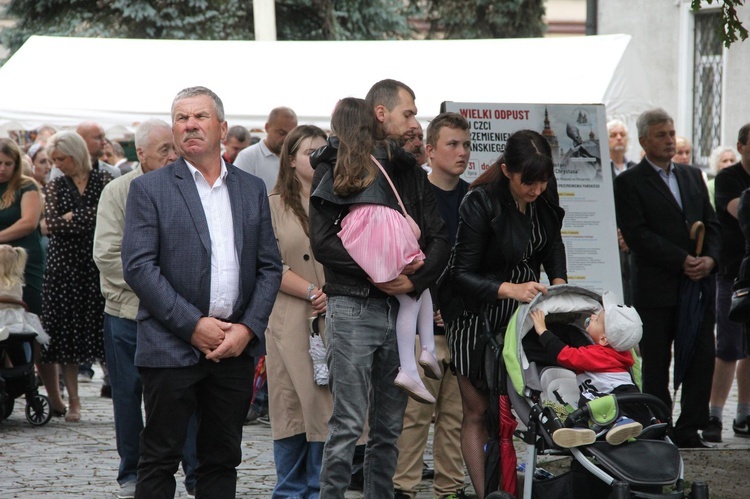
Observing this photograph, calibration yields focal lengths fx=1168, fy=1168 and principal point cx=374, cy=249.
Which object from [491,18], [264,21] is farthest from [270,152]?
[491,18]

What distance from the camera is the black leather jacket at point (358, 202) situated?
5.47 meters

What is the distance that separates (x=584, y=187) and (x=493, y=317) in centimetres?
218

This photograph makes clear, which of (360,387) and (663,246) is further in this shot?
(663,246)

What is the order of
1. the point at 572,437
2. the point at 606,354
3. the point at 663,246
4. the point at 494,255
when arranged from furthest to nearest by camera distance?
the point at 663,246, the point at 494,255, the point at 606,354, the point at 572,437

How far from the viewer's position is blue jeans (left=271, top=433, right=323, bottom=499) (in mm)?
6457

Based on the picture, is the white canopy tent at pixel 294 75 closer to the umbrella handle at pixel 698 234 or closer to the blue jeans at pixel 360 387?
the umbrella handle at pixel 698 234

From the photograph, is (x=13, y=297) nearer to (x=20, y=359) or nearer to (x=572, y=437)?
(x=20, y=359)

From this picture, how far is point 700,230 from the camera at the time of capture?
8.38 metres

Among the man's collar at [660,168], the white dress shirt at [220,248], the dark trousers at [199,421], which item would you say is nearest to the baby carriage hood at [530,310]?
the dark trousers at [199,421]

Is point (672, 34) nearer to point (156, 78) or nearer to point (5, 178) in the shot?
point (156, 78)

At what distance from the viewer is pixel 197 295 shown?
5.08 m

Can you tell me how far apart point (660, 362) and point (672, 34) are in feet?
46.0

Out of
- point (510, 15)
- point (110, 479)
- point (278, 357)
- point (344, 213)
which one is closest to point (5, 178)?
point (110, 479)

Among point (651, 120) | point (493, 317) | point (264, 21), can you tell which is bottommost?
point (493, 317)
